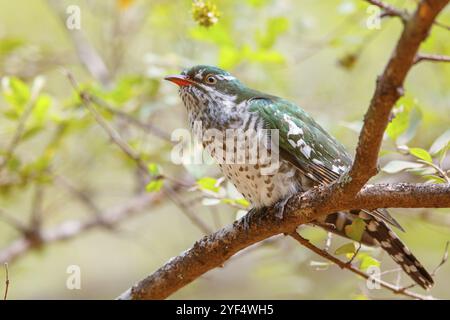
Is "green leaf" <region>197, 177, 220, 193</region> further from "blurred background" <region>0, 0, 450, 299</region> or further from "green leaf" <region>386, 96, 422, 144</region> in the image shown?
"green leaf" <region>386, 96, 422, 144</region>

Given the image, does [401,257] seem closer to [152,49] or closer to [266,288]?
[266,288]

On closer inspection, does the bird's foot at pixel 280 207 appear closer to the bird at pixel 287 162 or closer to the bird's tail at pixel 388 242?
the bird at pixel 287 162

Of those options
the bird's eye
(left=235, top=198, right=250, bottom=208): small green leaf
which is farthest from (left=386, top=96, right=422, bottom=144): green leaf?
the bird's eye

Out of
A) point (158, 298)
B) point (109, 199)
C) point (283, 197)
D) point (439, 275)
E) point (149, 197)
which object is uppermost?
point (109, 199)

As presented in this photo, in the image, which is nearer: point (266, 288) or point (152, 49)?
point (266, 288)

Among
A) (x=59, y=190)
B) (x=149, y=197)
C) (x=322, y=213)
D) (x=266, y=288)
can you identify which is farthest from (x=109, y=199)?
(x=322, y=213)

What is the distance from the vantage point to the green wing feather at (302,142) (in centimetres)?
332

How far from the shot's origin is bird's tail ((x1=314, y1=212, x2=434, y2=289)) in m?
3.29

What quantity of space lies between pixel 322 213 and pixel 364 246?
2.69 ft

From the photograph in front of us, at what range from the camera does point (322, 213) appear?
2.66 meters

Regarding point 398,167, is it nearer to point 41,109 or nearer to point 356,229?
point 356,229

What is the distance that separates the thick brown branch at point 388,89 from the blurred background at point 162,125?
0.54m

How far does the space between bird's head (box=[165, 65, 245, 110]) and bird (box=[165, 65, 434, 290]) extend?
2 centimetres

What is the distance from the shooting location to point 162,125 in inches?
253
